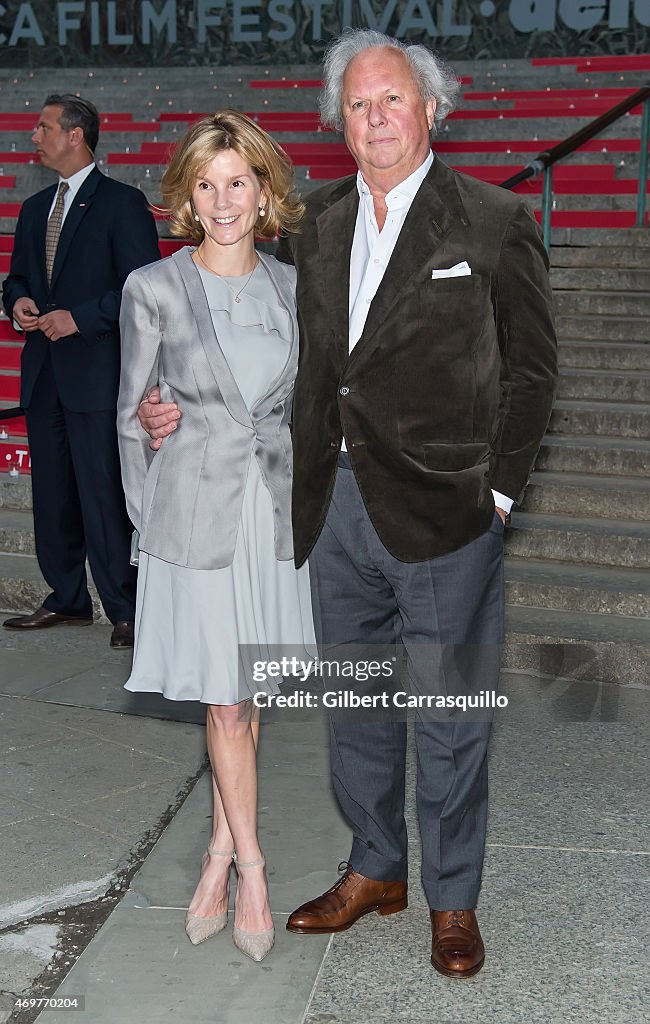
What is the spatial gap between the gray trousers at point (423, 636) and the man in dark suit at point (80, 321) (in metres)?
2.37

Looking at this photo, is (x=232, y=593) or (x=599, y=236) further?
(x=599, y=236)

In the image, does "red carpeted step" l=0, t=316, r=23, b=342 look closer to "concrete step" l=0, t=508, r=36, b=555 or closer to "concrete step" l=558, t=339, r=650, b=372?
"concrete step" l=0, t=508, r=36, b=555

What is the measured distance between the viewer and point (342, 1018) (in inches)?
108

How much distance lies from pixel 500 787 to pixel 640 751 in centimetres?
58

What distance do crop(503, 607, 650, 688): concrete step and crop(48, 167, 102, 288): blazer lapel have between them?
2.38 metres

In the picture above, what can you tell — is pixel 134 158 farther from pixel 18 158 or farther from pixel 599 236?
pixel 599 236

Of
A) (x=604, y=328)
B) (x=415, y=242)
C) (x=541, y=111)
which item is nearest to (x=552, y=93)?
(x=541, y=111)

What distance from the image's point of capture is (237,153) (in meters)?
2.81

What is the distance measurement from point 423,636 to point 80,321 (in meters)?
2.74

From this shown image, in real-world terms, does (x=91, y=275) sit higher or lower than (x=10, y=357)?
higher

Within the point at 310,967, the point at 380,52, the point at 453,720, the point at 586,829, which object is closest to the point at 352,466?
the point at 453,720

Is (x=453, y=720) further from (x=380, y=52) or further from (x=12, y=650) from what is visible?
(x=12, y=650)

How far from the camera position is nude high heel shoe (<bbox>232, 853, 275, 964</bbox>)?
2963 millimetres

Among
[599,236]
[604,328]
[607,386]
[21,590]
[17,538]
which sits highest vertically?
[599,236]
